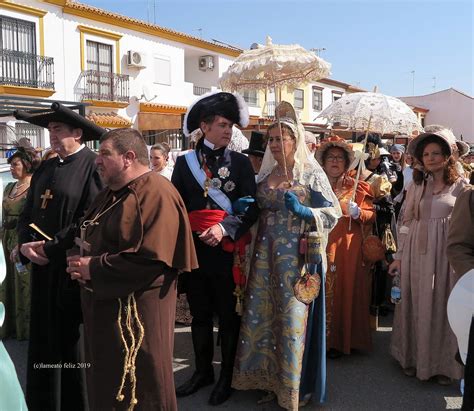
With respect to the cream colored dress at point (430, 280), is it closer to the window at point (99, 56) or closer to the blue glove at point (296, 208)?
the blue glove at point (296, 208)

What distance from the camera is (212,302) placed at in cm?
338

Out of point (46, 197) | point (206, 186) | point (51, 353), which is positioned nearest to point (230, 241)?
point (206, 186)

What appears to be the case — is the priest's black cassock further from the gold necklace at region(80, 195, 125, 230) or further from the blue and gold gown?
the blue and gold gown

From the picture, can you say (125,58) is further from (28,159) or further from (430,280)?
(430,280)

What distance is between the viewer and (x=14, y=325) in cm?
473

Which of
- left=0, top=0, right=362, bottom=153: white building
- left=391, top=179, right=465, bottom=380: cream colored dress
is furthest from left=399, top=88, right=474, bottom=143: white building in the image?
left=391, top=179, right=465, bottom=380: cream colored dress

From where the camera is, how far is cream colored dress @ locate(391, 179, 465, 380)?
11.4ft

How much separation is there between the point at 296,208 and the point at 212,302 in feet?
3.02

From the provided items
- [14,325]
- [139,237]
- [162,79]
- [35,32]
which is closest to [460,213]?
[139,237]

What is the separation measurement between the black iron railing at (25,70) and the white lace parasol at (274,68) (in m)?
15.1

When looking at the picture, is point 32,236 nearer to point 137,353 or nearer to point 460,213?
point 137,353

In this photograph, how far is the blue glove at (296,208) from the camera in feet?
9.84

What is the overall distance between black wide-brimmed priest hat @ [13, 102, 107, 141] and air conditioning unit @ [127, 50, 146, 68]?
18.3 m

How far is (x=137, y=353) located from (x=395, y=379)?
2226 millimetres
